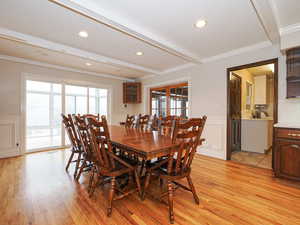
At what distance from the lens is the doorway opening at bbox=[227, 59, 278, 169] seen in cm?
333

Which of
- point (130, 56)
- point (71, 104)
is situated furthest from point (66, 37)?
point (71, 104)

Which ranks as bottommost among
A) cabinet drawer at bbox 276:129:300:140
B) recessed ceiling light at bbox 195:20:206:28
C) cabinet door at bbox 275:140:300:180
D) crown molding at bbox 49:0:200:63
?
cabinet door at bbox 275:140:300:180

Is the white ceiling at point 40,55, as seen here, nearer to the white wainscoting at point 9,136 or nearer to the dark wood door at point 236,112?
the white wainscoting at point 9,136

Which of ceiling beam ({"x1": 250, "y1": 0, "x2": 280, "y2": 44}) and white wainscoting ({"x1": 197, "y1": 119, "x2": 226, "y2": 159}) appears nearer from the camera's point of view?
ceiling beam ({"x1": 250, "y1": 0, "x2": 280, "y2": 44})

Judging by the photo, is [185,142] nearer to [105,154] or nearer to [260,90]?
[105,154]

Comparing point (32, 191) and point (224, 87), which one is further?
point (224, 87)

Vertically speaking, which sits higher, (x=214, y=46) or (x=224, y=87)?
(x=214, y=46)

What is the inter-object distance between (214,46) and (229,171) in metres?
2.48

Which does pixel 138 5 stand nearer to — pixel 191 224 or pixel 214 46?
pixel 214 46

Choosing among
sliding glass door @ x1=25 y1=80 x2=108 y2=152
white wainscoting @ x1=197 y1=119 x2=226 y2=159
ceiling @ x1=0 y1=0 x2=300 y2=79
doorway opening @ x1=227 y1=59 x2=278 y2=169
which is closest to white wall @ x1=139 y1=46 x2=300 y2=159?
white wainscoting @ x1=197 y1=119 x2=226 y2=159

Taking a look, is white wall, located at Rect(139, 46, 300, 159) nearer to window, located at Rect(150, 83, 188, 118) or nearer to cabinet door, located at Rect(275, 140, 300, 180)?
window, located at Rect(150, 83, 188, 118)

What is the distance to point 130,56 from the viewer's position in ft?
11.8

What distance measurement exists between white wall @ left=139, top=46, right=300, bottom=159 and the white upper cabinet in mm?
2245

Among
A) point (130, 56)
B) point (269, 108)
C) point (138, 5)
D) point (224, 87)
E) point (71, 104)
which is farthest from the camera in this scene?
point (269, 108)
